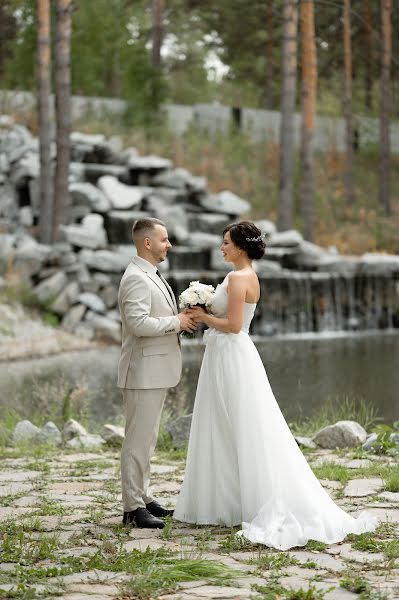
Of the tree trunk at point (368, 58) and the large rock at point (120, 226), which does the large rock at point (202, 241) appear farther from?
the tree trunk at point (368, 58)

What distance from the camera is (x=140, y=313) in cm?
642

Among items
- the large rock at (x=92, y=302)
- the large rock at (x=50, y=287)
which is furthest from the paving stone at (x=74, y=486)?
the large rock at (x=92, y=302)

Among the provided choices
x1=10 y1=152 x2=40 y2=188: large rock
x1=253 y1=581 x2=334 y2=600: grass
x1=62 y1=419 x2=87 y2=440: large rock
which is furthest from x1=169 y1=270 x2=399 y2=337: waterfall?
x1=253 y1=581 x2=334 y2=600: grass

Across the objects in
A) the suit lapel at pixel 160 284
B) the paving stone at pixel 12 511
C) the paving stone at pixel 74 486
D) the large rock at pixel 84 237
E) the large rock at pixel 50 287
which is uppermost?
the large rock at pixel 84 237

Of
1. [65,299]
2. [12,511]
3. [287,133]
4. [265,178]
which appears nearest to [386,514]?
[12,511]

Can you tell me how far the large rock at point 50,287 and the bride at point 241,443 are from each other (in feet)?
47.8

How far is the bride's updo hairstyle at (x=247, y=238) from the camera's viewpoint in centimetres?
669

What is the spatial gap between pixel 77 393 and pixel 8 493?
14.7 feet

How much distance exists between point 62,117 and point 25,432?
1471 centimetres

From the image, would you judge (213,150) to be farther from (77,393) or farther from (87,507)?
(87,507)

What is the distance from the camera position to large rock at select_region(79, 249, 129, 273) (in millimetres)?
22562

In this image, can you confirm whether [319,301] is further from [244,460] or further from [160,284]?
[244,460]

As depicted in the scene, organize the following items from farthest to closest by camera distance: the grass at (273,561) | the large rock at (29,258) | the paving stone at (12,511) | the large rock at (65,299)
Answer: the large rock at (29,258) → the large rock at (65,299) → the paving stone at (12,511) → the grass at (273,561)

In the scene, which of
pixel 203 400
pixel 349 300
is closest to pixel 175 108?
pixel 349 300
